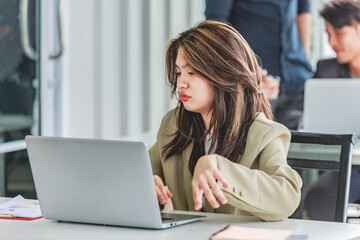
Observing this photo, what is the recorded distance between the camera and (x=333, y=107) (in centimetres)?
298

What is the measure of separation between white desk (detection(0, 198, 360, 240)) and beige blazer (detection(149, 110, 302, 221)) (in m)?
0.04

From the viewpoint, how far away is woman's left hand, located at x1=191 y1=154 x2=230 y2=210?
4.91ft

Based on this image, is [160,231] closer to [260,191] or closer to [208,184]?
[208,184]

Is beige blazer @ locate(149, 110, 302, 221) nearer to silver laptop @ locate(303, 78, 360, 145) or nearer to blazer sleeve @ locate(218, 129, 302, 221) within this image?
blazer sleeve @ locate(218, 129, 302, 221)

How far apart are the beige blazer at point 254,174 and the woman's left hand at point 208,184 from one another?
40 millimetres

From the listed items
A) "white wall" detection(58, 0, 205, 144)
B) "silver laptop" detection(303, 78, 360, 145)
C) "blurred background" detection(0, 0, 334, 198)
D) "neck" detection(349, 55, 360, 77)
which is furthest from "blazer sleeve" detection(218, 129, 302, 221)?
"white wall" detection(58, 0, 205, 144)

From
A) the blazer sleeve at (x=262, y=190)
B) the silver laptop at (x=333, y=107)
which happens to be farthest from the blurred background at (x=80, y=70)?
the blazer sleeve at (x=262, y=190)

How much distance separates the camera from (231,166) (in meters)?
1.59

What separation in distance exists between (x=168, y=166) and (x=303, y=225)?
51 centimetres

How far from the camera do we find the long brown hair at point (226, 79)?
1.85m

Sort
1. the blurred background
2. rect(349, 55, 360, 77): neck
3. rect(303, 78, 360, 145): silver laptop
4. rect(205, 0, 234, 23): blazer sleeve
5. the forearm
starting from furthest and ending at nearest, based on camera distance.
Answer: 1. rect(349, 55, 360, 77): neck
2. rect(205, 0, 234, 23): blazer sleeve
3. the blurred background
4. rect(303, 78, 360, 145): silver laptop
5. the forearm

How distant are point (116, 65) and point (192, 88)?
119 inches

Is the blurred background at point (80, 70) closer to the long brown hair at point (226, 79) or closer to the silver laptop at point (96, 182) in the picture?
the long brown hair at point (226, 79)

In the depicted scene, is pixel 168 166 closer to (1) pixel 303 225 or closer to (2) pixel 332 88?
(1) pixel 303 225
